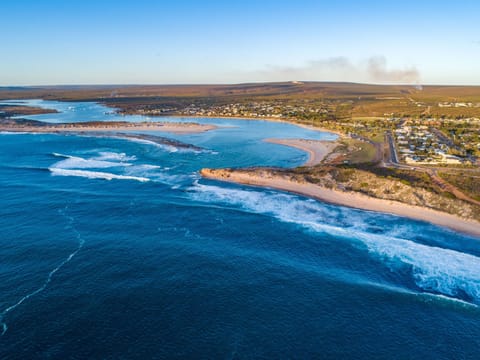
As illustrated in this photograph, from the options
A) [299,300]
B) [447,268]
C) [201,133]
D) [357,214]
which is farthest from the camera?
[201,133]

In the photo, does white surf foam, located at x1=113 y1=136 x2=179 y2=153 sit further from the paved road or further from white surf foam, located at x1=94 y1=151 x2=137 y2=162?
the paved road

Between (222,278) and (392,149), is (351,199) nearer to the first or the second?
(222,278)

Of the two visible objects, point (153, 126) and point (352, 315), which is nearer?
point (352, 315)

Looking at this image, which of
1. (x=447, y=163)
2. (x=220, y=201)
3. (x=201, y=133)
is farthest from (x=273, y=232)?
(x=201, y=133)

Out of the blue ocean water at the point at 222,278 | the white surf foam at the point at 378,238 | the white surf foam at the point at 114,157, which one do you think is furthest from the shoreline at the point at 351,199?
the white surf foam at the point at 114,157

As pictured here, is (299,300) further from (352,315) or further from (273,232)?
(273,232)

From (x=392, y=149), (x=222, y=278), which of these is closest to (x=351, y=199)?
(x=222, y=278)
